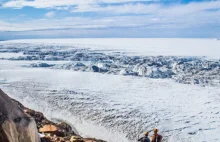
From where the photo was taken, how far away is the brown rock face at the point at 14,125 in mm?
5914

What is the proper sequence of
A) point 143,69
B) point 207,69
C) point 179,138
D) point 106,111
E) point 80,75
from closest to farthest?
point 179,138
point 106,111
point 80,75
point 143,69
point 207,69

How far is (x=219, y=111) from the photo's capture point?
74.7 ft

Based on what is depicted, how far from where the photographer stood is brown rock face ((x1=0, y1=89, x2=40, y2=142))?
19.4ft

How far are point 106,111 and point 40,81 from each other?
41.9 ft

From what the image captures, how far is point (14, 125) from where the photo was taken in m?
6.17

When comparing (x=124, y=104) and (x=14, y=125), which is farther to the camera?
(x=124, y=104)

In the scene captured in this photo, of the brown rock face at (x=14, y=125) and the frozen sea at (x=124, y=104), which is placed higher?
the brown rock face at (x=14, y=125)

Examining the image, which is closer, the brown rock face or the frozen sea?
the brown rock face

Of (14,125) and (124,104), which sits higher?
(14,125)

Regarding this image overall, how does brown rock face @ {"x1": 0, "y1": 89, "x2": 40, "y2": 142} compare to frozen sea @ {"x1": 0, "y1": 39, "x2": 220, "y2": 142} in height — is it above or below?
above

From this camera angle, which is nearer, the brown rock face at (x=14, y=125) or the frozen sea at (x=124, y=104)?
the brown rock face at (x=14, y=125)

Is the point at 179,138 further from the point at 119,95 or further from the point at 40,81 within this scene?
the point at 40,81

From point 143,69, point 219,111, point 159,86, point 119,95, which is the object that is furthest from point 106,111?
point 143,69

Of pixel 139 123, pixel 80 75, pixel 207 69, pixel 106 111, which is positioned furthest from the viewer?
pixel 207 69
